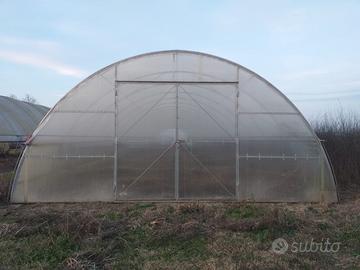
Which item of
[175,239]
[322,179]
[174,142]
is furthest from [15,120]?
[175,239]

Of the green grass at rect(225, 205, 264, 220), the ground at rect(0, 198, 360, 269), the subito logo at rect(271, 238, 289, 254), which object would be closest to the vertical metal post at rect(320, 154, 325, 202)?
the ground at rect(0, 198, 360, 269)

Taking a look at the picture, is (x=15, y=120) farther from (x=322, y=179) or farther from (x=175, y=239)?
(x=175, y=239)

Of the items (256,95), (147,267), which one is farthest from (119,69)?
(147,267)

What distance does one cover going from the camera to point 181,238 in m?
7.73

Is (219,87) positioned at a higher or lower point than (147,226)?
higher

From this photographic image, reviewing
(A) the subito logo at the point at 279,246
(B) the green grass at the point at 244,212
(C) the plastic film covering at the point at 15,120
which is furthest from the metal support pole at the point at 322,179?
(C) the plastic film covering at the point at 15,120

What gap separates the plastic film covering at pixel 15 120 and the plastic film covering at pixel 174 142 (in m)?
14.8

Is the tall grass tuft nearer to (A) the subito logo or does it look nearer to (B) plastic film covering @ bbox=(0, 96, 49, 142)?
(A) the subito logo

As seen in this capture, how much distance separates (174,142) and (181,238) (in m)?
4.54

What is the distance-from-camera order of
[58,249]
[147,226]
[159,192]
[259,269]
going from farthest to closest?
[159,192], [147,226], [58,249], [259,269]

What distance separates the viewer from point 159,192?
470 inches

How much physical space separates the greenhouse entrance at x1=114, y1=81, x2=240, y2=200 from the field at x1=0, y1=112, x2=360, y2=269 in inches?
56.6

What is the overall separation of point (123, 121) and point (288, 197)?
4476 mm

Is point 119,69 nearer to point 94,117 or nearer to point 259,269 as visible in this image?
point 94,117
